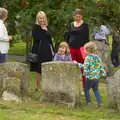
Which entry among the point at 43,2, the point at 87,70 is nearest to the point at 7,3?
the point at 43,2

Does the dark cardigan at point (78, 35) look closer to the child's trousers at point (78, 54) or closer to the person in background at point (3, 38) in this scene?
the child's trousers at point (78, 54)

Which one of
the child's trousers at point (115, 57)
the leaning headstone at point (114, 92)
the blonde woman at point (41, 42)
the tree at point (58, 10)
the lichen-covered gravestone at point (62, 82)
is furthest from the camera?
the child's trousers at point (115, 57)

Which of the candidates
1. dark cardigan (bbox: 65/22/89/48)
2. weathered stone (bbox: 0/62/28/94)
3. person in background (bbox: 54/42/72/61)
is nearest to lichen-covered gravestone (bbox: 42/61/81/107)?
weathered stone (bbox: 0/62/28/94)

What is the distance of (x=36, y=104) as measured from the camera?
7750mm

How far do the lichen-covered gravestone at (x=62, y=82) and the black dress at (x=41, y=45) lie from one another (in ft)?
4.00

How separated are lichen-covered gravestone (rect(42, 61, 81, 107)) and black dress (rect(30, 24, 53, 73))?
4.00ft

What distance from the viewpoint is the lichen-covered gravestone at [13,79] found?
26.2 ft

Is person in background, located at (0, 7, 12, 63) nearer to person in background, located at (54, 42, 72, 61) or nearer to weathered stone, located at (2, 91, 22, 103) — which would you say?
weathered stone, located at (2, 91, 22, 103)

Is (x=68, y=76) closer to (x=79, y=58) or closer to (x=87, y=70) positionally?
(x=87, y=70)

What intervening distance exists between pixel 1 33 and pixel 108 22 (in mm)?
6427

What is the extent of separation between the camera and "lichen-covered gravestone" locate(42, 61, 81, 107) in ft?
25.1

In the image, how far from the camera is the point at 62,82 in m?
7.68

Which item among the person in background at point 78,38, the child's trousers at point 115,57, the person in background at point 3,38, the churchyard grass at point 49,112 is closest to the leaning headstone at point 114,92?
the churchyard grass at point 49,112

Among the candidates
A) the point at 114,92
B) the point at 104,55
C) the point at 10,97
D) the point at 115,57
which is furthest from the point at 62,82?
the point at 115,57
